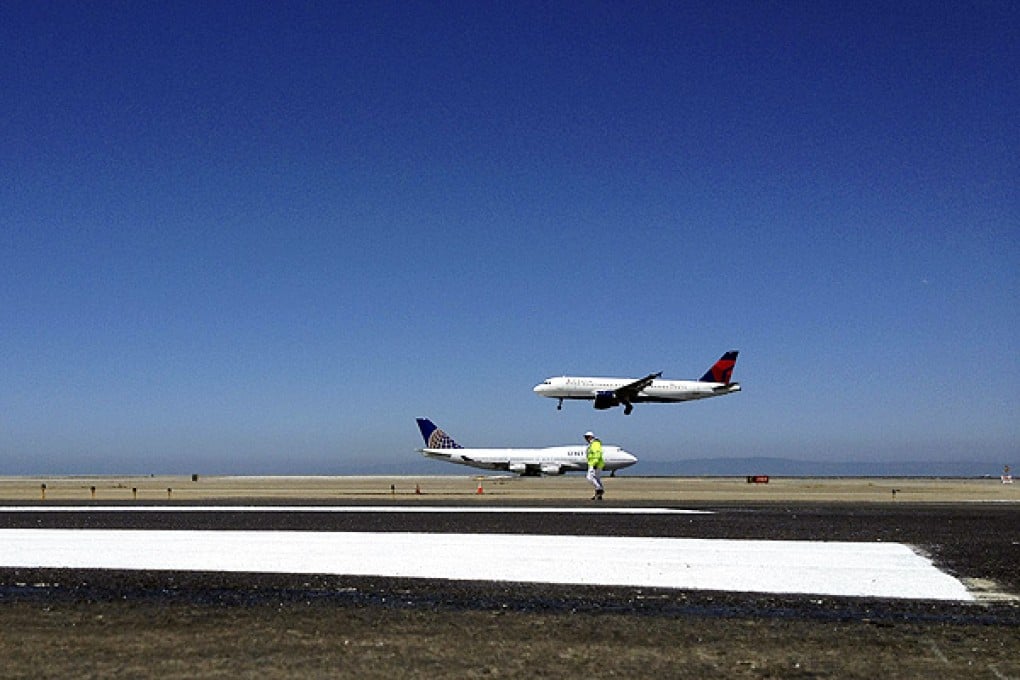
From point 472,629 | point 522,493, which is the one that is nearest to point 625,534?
point 472,629

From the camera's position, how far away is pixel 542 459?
3474 inches

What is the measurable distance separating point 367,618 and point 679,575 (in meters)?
3.41

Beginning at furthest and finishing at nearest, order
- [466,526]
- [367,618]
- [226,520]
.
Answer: [226,520] < [466,526] < [367,618]

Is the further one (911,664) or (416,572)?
(416,572)

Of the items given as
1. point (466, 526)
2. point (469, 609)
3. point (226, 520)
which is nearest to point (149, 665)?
point (469, 609)

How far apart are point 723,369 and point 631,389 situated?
66.0 feet

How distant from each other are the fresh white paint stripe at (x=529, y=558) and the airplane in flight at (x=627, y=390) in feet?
265

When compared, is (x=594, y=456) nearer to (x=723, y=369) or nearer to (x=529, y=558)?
(x=529, y=558)

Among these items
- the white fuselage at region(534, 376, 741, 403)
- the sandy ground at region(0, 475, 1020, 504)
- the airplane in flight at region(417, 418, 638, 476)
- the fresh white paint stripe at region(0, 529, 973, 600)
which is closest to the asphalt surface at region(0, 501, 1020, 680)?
the fresh white paint stripe at region(0, 529, 973, 600)

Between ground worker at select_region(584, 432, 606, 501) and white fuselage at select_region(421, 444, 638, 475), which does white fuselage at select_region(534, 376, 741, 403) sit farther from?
ground worker at select_region(584, 432, 606, 501)

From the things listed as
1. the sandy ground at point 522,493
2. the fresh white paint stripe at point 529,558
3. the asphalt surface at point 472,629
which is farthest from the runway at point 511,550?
the sandy ground at point 522,493

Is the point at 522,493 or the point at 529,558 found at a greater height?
the point at 529,558

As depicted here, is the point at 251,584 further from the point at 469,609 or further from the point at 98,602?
the point at 469,609

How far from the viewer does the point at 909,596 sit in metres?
7.58
